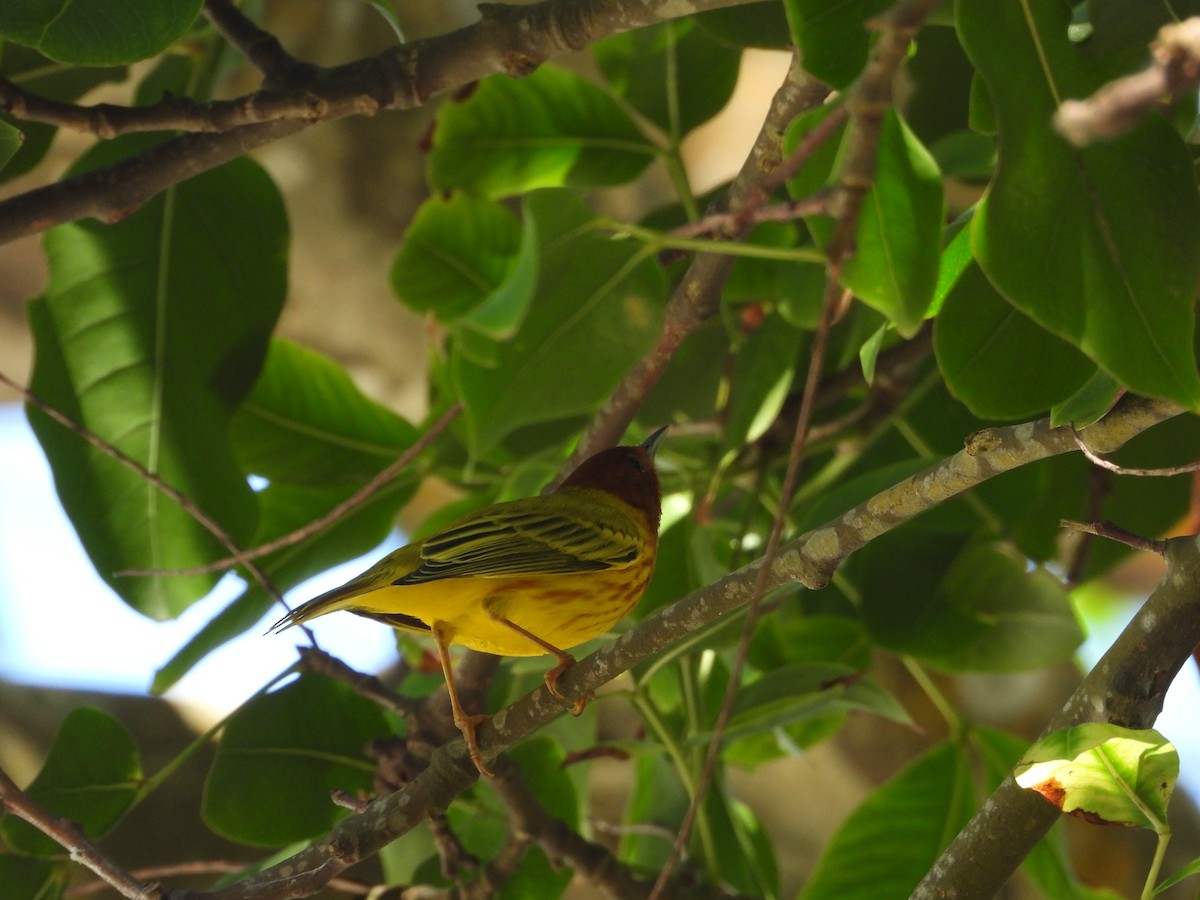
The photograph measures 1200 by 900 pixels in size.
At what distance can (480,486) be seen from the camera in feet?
8.82

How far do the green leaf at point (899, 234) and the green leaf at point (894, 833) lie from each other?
1338 mm

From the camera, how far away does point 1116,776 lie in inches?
47.6

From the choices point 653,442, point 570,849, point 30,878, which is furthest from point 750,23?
point 30,878

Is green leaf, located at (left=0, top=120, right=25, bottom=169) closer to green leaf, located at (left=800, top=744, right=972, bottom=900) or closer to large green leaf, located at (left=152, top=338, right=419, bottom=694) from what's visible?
large green leaf, located at (left=152, top=338, right=419, bottom=694)

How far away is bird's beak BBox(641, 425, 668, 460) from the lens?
86.0 inches

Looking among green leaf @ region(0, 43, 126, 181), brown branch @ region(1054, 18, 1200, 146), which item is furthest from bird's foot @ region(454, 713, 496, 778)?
green leaf @ region(0, 43, 126, 181)

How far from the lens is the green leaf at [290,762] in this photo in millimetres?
1931

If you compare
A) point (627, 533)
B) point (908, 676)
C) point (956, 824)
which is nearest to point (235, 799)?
point (627, 533)

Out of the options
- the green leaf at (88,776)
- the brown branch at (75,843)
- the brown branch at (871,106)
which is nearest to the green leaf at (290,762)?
the green leaf at (88,776)

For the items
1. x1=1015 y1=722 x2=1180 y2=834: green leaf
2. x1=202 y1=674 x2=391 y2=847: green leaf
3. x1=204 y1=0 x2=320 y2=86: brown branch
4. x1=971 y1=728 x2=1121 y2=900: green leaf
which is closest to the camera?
x1=1015 y1=722 x2=1180 y2=834: green leaf

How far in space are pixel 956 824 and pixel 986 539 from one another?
1.76ft

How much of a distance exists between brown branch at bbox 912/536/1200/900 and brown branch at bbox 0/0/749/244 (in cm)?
93

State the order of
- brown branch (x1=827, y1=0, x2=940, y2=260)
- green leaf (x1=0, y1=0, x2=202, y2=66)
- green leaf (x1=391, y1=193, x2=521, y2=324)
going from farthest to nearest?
green leaf (x1=391, y1=193, x2=521, y2=324) < green leaf (x1=0, y1=0, x2=202, y2=66) < brown branch (x1=827, y1=0, x2=940, y2=260)

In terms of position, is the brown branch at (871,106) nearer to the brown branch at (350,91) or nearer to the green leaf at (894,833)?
the brown branch at (350,91)
